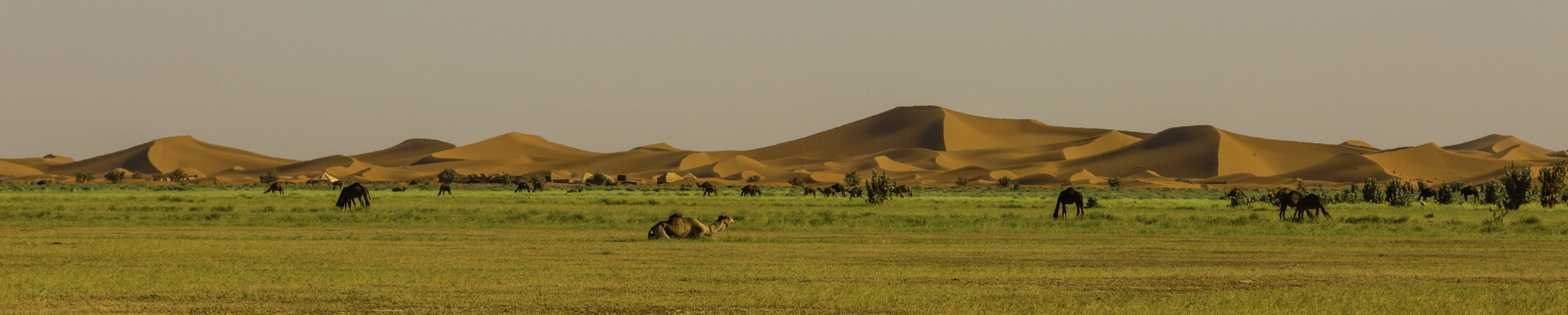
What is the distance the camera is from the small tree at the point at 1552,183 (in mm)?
54719

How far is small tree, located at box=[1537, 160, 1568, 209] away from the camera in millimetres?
54719

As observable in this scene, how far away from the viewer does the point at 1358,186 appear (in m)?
159

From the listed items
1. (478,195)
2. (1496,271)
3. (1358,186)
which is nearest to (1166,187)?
(1358,186)

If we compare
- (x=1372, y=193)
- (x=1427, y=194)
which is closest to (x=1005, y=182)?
(x=1372, y=193)

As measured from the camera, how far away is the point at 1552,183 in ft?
181

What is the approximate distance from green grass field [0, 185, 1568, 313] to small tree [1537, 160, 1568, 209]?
17.3m

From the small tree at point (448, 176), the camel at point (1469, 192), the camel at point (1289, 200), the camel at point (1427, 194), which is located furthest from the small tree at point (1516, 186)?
the small tree at point (448, 176)

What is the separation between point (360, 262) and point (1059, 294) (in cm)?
1005

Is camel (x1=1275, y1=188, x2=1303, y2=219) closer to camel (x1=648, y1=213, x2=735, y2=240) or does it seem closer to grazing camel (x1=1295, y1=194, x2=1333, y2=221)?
grazing camel (x1=1295, y1=194, x2=1333, y2=221)

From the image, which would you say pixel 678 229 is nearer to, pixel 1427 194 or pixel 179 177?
pixel 1427 194

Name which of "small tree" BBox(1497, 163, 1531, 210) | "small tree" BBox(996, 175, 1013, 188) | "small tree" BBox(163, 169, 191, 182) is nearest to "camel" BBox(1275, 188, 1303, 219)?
"small tree" BBox(1497, 163, 1531, 210)

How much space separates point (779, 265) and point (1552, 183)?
46.3m

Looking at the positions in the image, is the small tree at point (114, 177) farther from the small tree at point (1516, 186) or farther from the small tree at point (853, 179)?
the small tree at point (1516, 186)

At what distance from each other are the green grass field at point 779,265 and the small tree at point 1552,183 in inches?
Result: 681
